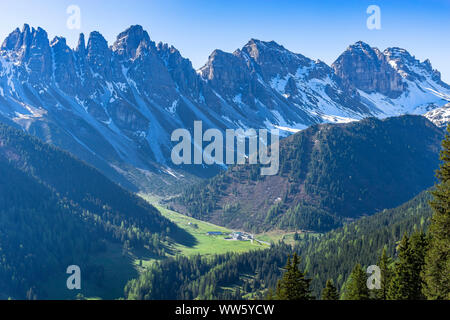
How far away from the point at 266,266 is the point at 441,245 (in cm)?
11058

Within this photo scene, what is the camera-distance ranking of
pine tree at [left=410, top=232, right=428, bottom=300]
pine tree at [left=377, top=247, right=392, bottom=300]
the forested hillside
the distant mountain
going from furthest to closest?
the distant mountain → the forested hillside → pine tree at [left=377, top=247, right=392, bottom=300] → pine tree at [left=410, top=232, right=428, bottom=300]

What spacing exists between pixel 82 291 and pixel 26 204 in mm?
60853

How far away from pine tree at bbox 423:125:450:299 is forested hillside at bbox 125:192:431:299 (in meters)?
68.8

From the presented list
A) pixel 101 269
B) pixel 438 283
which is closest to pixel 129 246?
pixel 101 269

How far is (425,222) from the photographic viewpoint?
11831cm

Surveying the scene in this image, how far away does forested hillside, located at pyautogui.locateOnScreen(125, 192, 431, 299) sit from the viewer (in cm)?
12200

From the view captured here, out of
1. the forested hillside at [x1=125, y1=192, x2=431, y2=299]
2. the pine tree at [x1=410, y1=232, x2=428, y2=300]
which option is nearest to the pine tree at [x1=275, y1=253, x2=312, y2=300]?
the pine tree at [x1=410, y1=232, x2=428, y2=300]

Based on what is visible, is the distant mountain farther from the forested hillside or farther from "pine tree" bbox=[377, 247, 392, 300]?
"pine tree" bbox=[377, 247, 392, 300]

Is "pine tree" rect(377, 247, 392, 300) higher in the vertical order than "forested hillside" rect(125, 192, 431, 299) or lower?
higher

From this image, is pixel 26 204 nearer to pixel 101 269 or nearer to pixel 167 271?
pixel 101 269

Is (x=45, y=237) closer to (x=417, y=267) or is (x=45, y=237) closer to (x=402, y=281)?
(x=402, y=281)

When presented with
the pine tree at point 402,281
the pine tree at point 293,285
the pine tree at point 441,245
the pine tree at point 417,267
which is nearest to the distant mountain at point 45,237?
the pine tree at point 293,285

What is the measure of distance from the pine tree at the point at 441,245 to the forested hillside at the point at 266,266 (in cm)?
6885

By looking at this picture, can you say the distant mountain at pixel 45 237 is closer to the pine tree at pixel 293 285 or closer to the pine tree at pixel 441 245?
the pine tree at pixel 293 285
